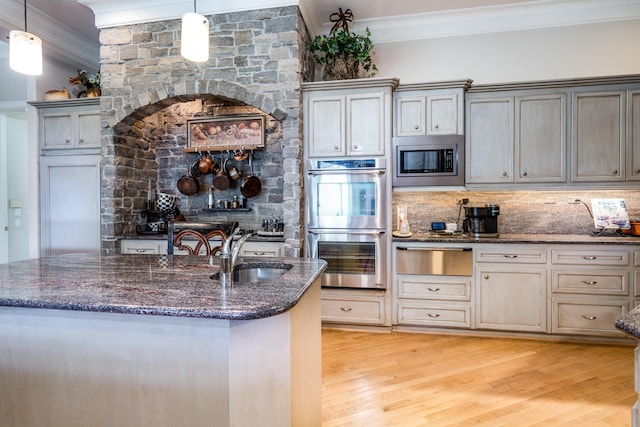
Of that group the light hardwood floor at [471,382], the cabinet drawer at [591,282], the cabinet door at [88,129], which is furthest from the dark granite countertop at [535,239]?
the cabinet door at [88,129]

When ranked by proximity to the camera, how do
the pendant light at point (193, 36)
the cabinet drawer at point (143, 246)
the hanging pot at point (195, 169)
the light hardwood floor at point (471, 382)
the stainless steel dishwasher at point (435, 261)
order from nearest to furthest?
1. the pendant light at point (193, 36)
2. the light hardwood floor at point (471, 382)
3. the stainless steel dishwasher at point (435, 261)
4. the cabinet drawer at point (143, 246)
5. the hanging pot at point (195, 169)

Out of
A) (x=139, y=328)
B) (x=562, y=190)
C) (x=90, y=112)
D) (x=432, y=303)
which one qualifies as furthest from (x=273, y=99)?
(x=562, y=190)

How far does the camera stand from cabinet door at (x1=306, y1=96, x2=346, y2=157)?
11.9ft

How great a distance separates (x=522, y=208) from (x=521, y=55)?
1.66 metres

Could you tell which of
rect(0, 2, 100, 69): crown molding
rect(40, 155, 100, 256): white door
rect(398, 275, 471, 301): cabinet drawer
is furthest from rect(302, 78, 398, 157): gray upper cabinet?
rect(0, 2, 100, 69): crown molding

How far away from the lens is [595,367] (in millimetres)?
2801

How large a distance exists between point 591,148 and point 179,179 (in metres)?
4.43

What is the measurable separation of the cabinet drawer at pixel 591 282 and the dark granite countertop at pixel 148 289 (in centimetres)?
253

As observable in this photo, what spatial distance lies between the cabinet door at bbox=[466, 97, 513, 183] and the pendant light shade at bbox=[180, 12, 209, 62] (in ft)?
8.99

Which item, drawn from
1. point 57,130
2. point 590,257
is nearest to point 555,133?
point 590,257

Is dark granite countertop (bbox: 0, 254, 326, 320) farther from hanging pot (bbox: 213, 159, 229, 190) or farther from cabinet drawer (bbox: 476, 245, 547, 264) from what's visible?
hanging pot (bbox: 213, 159, 229, 190)

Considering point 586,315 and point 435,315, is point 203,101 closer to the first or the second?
point 435,315

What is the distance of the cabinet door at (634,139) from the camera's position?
134 inches

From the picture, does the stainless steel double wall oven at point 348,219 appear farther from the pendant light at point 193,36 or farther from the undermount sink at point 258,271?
the pendant light at point 193,36
